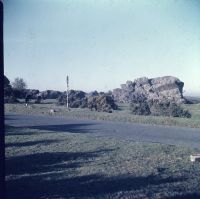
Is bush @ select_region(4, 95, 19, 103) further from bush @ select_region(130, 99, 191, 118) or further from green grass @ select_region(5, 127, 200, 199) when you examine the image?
green grass @ select_region(5, 127, 200, 199)

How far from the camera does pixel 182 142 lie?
1733 centimetres

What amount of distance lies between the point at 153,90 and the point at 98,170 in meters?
59.0

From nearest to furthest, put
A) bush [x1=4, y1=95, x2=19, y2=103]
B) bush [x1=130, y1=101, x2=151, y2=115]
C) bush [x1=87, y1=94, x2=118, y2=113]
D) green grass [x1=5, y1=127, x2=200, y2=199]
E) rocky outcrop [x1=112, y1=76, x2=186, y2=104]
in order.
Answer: green grass [x1=5, y1=127, x2=200, y2=199]
bush [x1=130, y1=101, x2=151, y2=115]
bush [x1=87, y1=94, x2=118, y2=113]
bush [x1=4, y1=95, x2=19, y2=103]
rocky outcrop [x1=112, y1=76, x2=186, y2=104]

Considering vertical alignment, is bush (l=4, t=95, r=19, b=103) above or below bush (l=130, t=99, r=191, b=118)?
above

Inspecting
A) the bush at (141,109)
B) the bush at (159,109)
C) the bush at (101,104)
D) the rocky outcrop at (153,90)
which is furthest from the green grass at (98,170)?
the rocky outcrop at (153,90)

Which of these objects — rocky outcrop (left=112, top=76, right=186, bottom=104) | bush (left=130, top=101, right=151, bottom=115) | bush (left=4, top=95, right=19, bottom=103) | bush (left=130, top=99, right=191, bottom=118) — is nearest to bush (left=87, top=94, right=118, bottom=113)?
bush (left=130, top=99, right=191, bottom=118)

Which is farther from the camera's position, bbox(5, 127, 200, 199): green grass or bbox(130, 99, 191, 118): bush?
bbox(130, 99, 191, 118): bush

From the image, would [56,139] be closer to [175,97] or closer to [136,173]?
[136,173]

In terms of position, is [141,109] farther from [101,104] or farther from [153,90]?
[153,90]

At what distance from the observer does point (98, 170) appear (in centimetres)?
1024

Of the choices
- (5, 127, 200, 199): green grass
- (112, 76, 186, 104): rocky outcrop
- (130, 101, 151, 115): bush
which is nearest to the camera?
(5, 127, 200, 199): green grass

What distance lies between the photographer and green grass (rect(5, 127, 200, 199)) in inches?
324

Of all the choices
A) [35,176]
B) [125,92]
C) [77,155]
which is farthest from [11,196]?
[125,92]

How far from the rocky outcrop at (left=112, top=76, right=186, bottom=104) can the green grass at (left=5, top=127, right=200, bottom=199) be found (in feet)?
142
